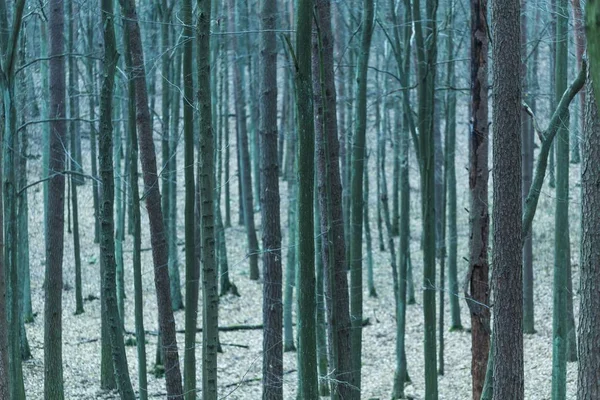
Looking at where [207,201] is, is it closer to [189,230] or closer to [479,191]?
[189,230]

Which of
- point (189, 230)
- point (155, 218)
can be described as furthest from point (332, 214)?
point (155, 218)

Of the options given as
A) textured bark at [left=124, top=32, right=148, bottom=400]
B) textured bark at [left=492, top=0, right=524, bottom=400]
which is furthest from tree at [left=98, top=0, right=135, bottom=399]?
textured bark at [left=492, top=0, right=524, bottom=400]

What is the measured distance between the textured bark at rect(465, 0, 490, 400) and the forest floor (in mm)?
849

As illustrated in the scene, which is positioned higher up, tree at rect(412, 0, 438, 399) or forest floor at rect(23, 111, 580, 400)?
tree at rect(412, 0, 438, 399)

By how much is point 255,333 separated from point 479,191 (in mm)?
9222

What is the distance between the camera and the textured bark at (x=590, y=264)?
19.1 feet

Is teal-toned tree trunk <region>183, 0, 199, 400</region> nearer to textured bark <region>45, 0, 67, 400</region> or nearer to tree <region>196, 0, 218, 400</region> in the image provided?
tree <region>196, 0, 218, 400</region>

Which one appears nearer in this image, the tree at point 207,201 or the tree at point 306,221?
the tree at point 306,221

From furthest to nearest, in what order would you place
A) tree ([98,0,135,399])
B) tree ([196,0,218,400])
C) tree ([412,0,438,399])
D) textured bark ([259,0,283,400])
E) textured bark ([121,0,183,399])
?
1. tree ([412,0,438,399])
2. textured bark ([259,0,283,400])
3. textured bark ([121,0,183,399])
4. tree ([98,0,135,399])
5. tree ([196,0,218,400])

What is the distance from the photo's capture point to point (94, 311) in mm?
18094

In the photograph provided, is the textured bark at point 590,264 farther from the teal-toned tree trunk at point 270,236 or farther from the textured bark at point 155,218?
the textured bark at point 155,218

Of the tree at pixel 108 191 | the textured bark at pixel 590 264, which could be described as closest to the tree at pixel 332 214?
the tree at pixel 108 191

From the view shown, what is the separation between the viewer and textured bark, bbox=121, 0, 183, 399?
8.79 m

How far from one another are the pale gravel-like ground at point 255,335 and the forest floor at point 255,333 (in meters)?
0.02
